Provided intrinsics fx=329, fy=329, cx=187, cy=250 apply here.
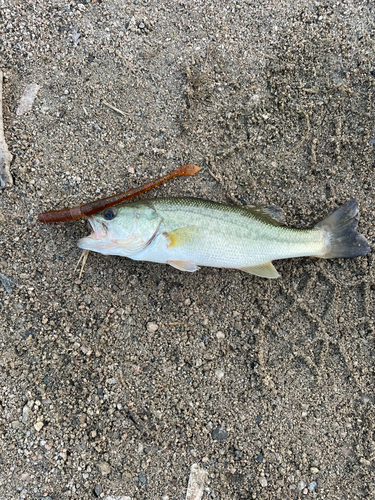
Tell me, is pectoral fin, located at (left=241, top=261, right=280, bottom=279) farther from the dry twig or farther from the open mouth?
the dry twig

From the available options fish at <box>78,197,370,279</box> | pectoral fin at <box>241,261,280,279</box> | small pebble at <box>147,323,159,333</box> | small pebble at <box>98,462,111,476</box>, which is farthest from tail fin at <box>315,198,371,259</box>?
small pebble at <box>98,462,111,476</box>

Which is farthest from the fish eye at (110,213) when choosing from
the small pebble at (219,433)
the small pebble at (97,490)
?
the small pebble at (97,490)

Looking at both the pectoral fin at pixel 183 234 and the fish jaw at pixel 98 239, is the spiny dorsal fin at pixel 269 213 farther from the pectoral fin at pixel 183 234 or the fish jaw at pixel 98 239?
the fish jaw at pixel 98 239

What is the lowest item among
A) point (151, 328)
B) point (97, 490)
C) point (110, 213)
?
point (97, 490)

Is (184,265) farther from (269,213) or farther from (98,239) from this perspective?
(269,213)

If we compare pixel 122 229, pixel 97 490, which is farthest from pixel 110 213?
pixel 97 490

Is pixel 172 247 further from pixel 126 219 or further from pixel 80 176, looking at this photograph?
pixel 80 176

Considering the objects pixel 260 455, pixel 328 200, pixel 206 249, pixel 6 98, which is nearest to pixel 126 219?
pixel 206 249

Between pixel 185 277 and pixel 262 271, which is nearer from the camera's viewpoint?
pixel 262 271
